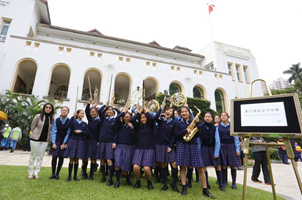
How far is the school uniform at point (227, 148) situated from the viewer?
14.5 feet

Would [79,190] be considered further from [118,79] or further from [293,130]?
[118,79]

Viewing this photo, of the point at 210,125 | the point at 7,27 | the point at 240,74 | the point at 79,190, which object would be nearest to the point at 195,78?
the point at 240,74

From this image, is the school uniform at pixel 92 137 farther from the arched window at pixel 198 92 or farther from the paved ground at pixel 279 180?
the arched window at pixel 198 92

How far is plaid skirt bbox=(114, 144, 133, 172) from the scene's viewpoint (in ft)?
12.6

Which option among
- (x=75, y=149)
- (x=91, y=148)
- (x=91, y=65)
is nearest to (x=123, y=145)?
(x=91, y=148)

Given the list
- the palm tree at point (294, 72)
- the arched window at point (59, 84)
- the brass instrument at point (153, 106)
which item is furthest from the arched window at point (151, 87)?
the palm tree at point (294, 72)

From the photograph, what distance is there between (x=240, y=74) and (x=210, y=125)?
19254 mm

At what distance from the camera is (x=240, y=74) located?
20.3m

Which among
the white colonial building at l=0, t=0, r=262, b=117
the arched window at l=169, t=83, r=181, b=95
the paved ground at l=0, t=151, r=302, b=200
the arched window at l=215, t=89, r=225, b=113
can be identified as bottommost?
the paved ground at l=0, t=151, r=302, b=200

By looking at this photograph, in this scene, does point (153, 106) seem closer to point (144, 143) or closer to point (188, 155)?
point (144, 143)

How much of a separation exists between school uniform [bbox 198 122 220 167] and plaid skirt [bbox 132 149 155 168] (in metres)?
1.47

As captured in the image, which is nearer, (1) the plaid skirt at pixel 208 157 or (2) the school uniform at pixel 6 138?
(1) the plaid skirt at pixel 208 157

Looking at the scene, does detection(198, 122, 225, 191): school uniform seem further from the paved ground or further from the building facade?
the building facade

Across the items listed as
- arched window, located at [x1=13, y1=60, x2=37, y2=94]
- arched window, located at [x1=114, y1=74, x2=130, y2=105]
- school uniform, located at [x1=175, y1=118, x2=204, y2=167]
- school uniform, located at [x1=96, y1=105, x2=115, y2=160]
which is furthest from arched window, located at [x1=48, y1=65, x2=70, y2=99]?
school uniform, located at [x1=175, y1=118, x2=204, y2=167]
